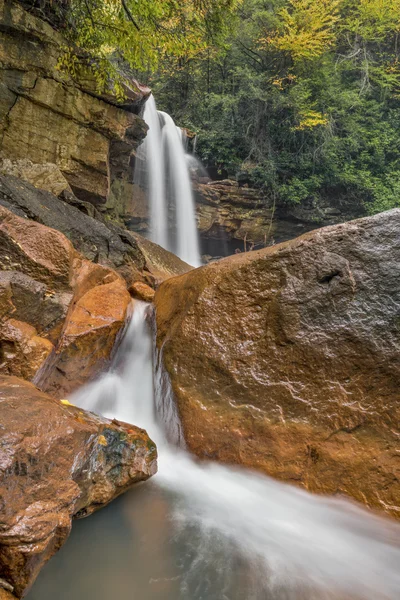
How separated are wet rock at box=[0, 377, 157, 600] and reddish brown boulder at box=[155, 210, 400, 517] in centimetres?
86

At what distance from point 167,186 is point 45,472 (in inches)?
470

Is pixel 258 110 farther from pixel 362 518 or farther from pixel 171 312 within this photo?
pixel 362 518

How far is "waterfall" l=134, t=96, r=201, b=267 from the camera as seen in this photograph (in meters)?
12.0

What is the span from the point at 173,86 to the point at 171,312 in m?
15.9

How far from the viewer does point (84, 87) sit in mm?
7402

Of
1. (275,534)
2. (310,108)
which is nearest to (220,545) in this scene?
(275,534)

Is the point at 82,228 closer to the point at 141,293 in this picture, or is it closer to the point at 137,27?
the point at 141,293

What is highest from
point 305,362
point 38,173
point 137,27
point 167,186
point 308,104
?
point 308,104

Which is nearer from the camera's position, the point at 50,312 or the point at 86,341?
the point at 50,312

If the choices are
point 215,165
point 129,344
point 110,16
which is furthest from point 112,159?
point 129,344

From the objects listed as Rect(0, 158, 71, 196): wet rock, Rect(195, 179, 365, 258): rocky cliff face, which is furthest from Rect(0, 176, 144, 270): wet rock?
Rect(195, 179, 365, 258): rocky cliff face

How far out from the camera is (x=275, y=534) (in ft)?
8.08

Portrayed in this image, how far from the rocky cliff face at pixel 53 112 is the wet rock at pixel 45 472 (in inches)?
252

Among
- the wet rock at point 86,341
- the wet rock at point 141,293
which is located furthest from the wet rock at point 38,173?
the wet rock at point 86,341
